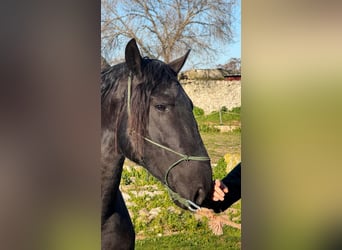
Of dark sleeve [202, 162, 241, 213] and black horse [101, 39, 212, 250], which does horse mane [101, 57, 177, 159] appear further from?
dark sleeve [202, 162, 241, 213]

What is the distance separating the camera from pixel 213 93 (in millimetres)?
2684

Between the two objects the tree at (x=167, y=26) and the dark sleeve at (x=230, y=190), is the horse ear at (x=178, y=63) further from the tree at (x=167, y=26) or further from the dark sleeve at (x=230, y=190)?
the dark sleeve at (x=230, y=190)

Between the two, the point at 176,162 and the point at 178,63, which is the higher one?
the point at 178,63

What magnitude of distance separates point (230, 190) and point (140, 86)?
0.93 m

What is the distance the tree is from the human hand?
880 millimetres

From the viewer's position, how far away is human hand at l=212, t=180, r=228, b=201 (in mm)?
2711

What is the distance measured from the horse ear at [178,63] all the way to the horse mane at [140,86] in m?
0.02

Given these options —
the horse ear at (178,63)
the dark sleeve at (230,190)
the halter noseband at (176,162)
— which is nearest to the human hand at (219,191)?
the dark sleeve at (230,190)

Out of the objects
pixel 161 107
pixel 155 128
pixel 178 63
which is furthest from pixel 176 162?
pixel 178 63

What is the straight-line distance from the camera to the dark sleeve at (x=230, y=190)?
8.92 ft

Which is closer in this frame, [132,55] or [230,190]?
[132,55]

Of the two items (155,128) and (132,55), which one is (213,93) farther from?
(132,55)

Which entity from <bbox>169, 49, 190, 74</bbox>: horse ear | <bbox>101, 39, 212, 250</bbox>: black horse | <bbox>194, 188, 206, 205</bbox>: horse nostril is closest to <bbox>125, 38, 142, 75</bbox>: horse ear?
<bbox>101, 39, 212, 250</bbox>: black horse
